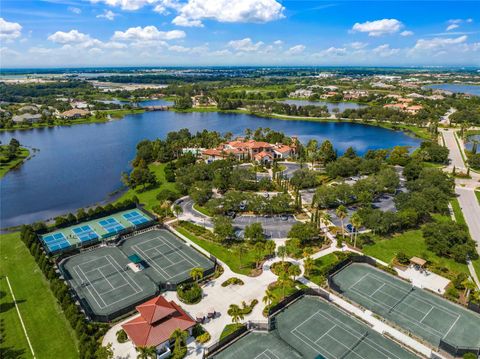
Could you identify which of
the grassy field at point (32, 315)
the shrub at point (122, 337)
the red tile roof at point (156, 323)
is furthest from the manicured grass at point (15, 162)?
the red tile roof at point (156, 323)

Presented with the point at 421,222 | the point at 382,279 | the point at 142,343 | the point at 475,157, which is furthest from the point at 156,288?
the point at 475,157

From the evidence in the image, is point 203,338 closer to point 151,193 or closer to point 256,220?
A: point 256,220

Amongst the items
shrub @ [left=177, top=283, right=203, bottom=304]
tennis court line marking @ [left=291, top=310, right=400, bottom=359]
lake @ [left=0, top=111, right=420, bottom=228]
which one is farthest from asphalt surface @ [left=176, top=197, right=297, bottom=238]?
lake @ [left=0, top=111, right=420, bottom=228]

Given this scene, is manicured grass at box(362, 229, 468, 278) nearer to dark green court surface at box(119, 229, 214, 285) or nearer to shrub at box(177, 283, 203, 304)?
dark green court surface at box(119, 229, 214, 285)

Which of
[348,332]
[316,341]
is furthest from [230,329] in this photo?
[348,332]

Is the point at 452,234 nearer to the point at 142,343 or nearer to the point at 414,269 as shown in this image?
the point at 414,269
